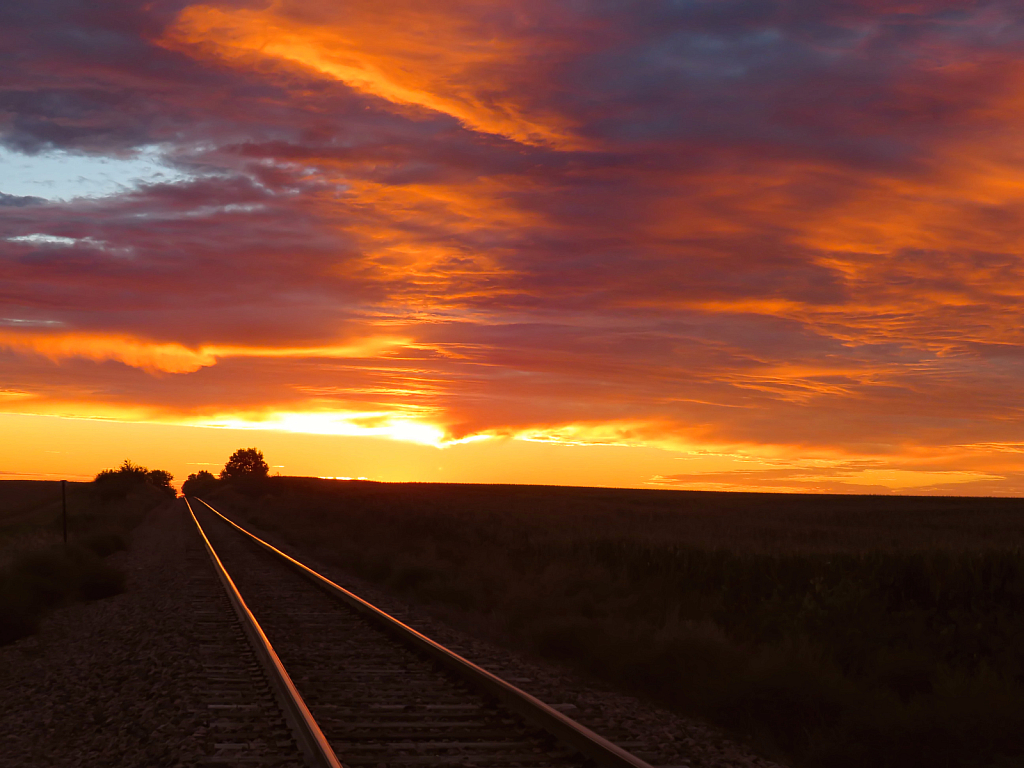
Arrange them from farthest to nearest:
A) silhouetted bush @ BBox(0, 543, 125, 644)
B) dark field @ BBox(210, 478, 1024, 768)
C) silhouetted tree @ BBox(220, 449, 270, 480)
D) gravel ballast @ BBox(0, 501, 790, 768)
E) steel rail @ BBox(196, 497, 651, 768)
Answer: silhouetted tree @ BBox(220, 449, 270, 480) → silhouetted bush @ BBox(0, 543, 125, 644) → dark field @ BBox(210, 478, 1024, 768) → gravel ballast @ BBox(0, 501, 790, 768) → steel rail @ BBox(196, 497, 651, 768)

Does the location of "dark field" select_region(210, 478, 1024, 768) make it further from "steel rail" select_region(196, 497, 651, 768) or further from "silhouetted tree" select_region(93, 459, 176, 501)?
"silhouetted tree" select_region(93, 459, 176, 501)

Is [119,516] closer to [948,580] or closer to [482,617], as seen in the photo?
[482,617]

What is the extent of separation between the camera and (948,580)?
13320 millimetres

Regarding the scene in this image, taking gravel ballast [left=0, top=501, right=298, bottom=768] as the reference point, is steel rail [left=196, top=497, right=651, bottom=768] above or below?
above

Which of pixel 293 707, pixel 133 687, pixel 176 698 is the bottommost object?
pixel 133 687

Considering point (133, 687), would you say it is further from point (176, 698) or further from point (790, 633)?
point (790, 633)

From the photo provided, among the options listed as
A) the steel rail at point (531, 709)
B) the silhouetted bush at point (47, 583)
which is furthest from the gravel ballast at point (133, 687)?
the steel rail at point (531, 709)

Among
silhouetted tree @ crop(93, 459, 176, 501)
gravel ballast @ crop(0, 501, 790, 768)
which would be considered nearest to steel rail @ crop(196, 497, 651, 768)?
gravel ballast @ crop(0, 501, 790, 768)

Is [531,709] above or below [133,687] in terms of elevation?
above

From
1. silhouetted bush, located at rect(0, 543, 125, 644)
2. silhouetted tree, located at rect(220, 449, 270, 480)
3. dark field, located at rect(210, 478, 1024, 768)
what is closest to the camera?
dark field, located at rect(210, 478, 1024, 768)

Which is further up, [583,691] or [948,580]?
[948,580]

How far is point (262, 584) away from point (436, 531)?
35.9 ft

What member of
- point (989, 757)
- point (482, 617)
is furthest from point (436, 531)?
point (989, 757)

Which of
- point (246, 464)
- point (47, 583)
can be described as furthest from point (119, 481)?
point (47, 583)
